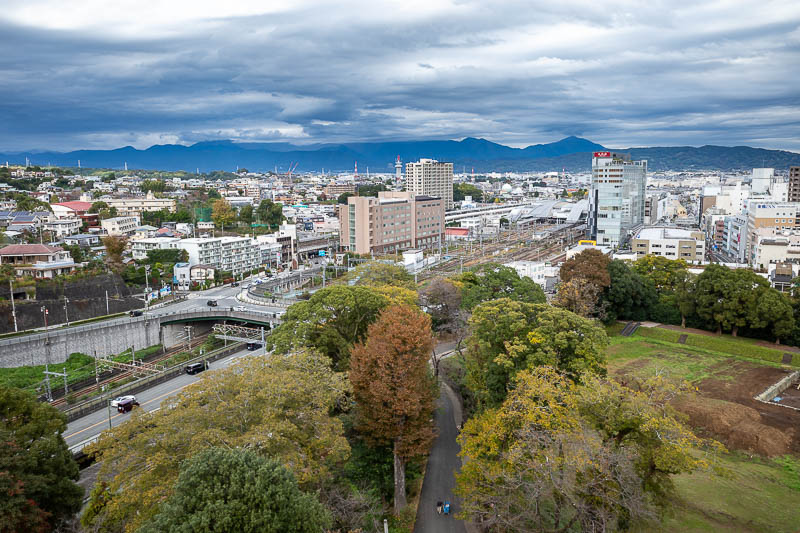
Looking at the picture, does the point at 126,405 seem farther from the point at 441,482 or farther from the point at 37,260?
the point at 37,260

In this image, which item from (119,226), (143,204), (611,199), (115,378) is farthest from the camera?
(143,204)

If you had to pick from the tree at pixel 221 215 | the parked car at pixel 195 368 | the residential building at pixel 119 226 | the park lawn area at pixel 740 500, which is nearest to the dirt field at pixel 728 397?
the park lawn area at pixel 740 500

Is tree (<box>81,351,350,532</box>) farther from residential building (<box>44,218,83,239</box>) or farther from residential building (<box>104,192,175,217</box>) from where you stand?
residential building (<box>104,192,175,217</box>)

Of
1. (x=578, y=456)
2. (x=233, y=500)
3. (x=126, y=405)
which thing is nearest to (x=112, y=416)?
(x=126, y=405)

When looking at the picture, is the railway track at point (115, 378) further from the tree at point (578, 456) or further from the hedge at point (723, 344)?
the hedge at point (723, 344)

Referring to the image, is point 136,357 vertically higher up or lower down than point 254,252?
lower down

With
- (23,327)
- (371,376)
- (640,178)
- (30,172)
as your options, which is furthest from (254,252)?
(30,172)

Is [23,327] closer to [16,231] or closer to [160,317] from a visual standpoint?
[160,317]
